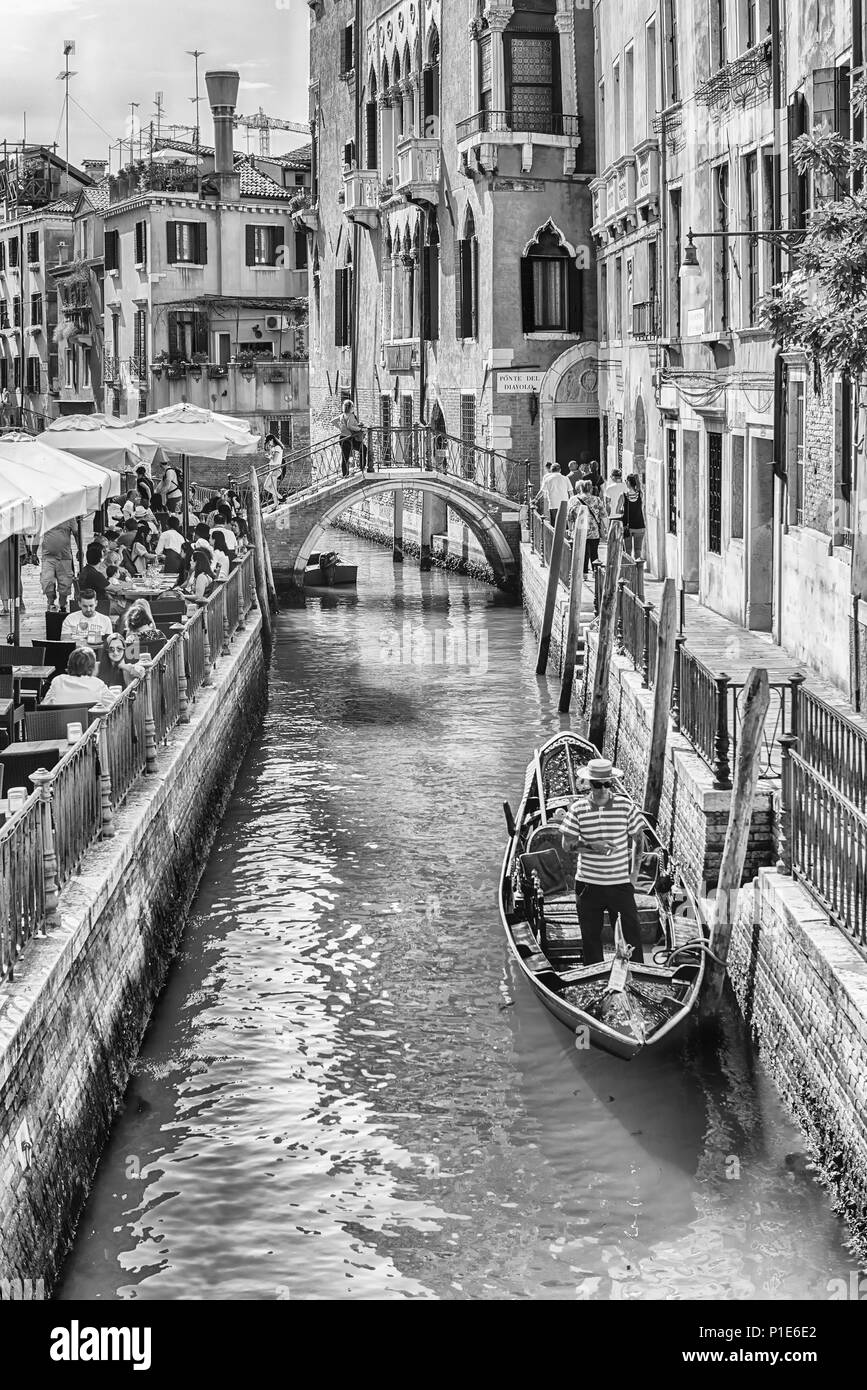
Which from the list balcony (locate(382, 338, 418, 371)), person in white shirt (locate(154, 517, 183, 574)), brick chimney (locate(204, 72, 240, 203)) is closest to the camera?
person in white shirt (locate(154, 517, 183, 574))

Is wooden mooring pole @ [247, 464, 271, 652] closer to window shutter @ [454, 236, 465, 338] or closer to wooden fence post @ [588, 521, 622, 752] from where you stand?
window shutter @ [454, 236, 465, 338]

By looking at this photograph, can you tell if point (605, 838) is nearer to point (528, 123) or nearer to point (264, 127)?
point (528, 123)

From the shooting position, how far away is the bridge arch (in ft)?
112

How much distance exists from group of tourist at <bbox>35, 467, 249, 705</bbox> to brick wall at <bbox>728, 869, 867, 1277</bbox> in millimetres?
5018

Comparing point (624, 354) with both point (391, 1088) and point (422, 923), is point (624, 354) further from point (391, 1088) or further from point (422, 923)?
point (391, 1088)

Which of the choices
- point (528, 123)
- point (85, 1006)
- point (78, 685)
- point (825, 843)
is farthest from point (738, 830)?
point (528, 123)

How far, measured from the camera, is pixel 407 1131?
406 inches

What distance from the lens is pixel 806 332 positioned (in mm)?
12180

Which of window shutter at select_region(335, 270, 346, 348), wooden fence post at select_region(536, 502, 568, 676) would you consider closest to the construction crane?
window shutter at select_region(335, 270, 346, 348)

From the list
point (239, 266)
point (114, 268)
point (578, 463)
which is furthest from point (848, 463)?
point (114, 268)

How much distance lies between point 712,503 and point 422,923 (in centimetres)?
1118

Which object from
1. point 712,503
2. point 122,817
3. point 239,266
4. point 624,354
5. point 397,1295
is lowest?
point 397,1295

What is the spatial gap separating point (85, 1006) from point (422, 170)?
31.1 m

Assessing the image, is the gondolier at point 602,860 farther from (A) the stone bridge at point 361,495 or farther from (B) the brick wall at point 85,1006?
(A) the stone bridge at point 361,495
